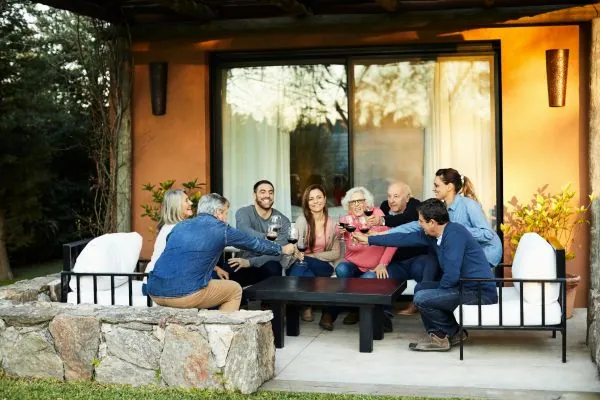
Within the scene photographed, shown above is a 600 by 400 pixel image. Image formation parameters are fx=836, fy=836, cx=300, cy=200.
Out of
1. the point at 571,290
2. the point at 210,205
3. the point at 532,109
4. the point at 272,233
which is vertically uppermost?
the point at 532,109

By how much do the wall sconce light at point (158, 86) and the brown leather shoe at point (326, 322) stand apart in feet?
8.88

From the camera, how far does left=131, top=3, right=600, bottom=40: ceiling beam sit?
7.00 metres

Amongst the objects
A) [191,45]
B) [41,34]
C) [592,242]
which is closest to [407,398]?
[592,242]

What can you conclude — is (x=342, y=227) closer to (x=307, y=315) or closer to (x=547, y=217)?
(x=307, y=315)

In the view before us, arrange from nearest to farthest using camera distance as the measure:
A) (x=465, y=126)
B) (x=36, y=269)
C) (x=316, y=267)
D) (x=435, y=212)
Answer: (x=435, y=212) < (x=316, y=267) < (x=465, y=126) < (x=36, y=269)

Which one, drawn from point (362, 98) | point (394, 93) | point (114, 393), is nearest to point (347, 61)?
point (362, 98)

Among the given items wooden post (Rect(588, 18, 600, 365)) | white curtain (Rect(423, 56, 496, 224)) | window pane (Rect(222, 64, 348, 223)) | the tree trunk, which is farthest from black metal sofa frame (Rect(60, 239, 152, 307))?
the tree trunk

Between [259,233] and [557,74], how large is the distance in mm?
2834

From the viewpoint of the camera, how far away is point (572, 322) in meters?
6.43

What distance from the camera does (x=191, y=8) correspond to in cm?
695

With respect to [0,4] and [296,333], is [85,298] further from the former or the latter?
[0,4]

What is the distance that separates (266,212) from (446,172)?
1542mm

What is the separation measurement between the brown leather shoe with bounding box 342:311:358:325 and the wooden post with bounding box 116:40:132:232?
2418 mm

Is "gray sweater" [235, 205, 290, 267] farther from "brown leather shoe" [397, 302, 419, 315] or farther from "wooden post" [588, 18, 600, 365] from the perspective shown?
"wooden post" [588, 18, 600, 365]
